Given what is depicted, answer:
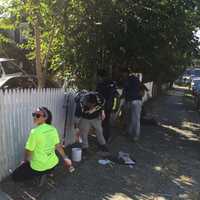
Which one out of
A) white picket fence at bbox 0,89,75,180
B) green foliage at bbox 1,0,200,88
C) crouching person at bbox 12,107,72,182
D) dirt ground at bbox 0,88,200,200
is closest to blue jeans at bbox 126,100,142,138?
dirt ground at bbox 0,88,200,200

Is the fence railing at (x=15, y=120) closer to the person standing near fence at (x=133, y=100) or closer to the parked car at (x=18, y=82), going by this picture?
the person standing near fence at (x=133, y=100)

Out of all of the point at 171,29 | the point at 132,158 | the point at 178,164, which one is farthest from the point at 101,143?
the point at 171,29

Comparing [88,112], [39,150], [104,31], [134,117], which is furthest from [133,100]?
[39,150]

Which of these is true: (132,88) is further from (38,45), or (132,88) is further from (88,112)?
(38,45)

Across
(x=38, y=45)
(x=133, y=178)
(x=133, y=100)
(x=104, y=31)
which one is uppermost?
(x=104, y=31)

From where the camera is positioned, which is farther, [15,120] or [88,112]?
[88,112]

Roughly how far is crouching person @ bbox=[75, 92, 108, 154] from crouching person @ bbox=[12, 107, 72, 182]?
219cm

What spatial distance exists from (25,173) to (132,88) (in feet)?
16.1

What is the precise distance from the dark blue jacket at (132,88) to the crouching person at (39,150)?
14.9 feet

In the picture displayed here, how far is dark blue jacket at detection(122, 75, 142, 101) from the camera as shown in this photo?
10.3m

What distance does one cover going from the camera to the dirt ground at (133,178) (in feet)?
19.9

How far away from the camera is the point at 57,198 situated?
19.0ft

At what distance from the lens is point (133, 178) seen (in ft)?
23.2

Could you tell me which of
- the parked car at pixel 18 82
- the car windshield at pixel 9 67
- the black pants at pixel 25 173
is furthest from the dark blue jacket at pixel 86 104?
the car windshield at pixel 9 67
